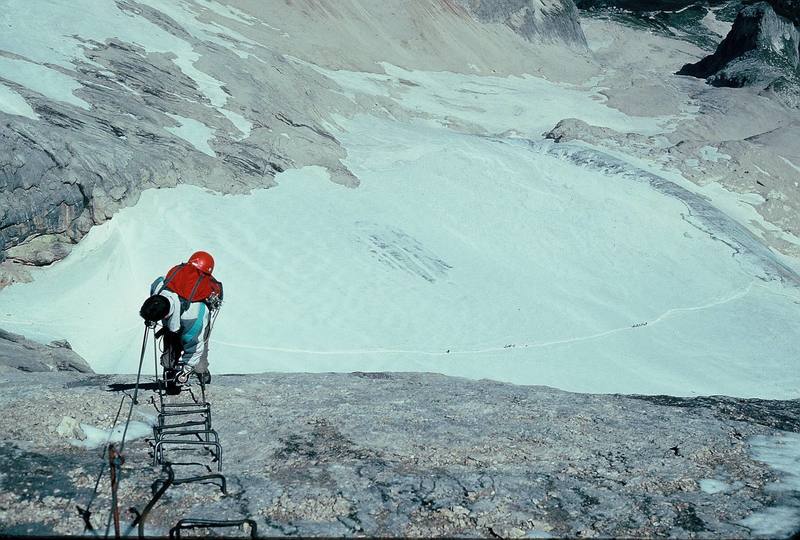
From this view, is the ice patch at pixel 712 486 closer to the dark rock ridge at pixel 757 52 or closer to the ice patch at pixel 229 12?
the ice patch at pixel 229 12

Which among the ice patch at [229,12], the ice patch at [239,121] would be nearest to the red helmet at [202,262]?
the ice patch at [239,121]

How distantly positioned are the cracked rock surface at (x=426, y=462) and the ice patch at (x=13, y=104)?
6.93 metres

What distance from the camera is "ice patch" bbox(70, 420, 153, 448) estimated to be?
16.2ft

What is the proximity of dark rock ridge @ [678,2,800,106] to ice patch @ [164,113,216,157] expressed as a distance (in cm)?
3068

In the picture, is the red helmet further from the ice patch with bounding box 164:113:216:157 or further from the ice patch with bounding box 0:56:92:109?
the ice patch with bounding box 164:113:216:157

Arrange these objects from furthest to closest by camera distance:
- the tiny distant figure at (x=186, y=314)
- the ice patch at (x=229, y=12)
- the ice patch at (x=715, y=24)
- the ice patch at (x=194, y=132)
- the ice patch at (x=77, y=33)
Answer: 1. the ice patch at (x=715, y=24)
2. the ice patch at (x=229, y=12)
3. the ice patch at (x=77, y=33)
4. the ice patch at (x=194, y=132)
5. the tiny distant figure at (x=186, y=314)

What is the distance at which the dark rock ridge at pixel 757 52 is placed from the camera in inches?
1495

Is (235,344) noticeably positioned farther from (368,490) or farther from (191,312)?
(368,490)

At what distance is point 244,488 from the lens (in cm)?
429

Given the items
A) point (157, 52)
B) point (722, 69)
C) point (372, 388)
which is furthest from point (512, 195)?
point (722, 69)

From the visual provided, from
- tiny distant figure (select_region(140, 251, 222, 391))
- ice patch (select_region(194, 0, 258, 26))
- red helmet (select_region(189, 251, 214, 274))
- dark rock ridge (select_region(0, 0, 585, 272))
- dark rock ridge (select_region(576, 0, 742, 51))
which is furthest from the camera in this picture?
dark rock ridge (select_region(576, 0, 742, 51))

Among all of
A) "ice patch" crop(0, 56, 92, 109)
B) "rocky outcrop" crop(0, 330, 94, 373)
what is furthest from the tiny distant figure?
"ice patch" crop(0, 56, 92, 109)

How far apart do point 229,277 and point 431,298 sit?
3682 millimetres

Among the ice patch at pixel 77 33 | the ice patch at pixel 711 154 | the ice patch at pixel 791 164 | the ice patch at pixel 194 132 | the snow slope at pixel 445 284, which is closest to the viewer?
the snow slope at pixel 445 284
